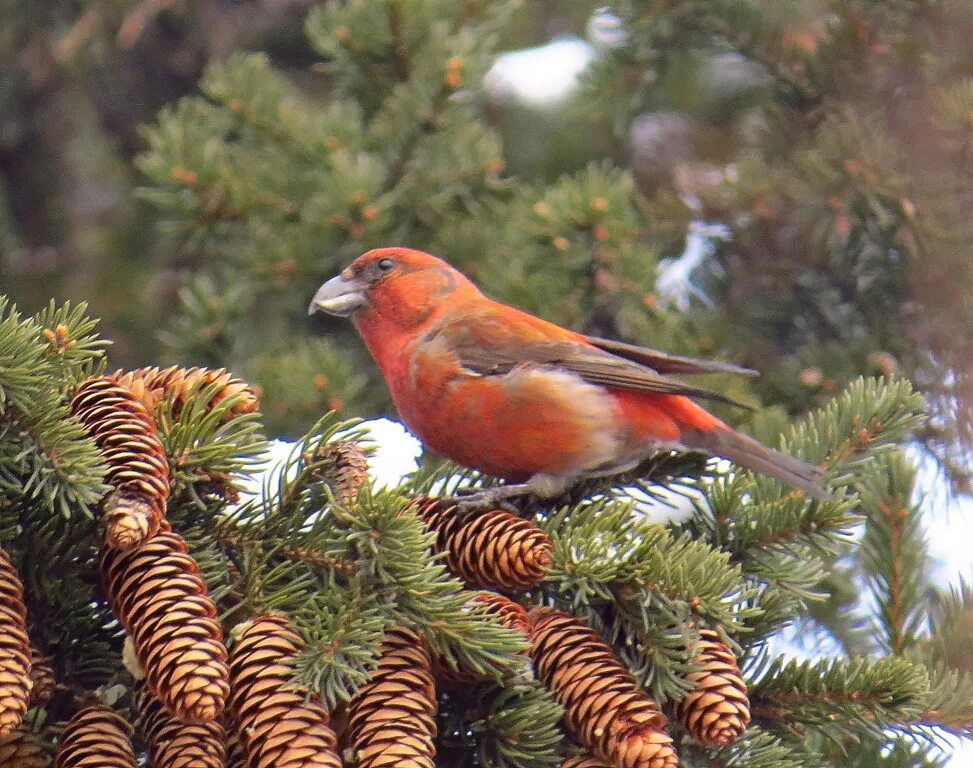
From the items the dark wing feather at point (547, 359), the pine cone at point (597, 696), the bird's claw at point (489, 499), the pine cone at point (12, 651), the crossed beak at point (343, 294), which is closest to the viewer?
the pine cone at point (12, 651)

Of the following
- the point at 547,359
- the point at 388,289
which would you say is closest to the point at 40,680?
the point at 547,359

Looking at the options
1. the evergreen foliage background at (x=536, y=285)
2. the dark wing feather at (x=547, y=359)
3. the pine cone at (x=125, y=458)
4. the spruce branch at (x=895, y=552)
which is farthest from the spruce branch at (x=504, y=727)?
the dark wing feather at (x=547, y=359)

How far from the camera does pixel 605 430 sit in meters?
2.99

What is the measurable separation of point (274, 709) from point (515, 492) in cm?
109

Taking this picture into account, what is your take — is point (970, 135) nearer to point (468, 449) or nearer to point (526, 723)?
point (468, 449)

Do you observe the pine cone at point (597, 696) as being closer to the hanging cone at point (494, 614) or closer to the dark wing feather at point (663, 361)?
the hanging cone at point (494, 614)

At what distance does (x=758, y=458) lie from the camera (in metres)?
2.42

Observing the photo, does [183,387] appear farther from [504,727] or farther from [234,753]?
[504,727]

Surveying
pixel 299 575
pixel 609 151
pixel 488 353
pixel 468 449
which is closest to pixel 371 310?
pixel 488 353

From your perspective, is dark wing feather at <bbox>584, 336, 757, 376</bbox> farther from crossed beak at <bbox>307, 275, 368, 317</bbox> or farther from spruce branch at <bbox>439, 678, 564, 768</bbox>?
spruce branch at <bbox>439, 678, 564, 768</bbox>

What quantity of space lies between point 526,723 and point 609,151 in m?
3.35

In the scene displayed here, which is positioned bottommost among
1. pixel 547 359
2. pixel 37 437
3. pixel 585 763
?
pixel 547 359

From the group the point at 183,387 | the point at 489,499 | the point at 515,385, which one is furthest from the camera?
the point at 515,385

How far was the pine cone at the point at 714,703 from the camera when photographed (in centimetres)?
167
